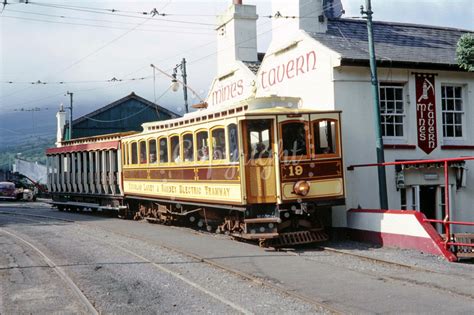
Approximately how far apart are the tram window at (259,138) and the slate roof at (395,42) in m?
3.01

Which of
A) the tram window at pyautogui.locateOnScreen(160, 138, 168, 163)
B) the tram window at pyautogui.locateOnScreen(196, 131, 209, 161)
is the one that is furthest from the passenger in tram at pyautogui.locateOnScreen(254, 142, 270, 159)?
the tram window at pyautogui.locateOnScreen(160, 138, 168, 163)

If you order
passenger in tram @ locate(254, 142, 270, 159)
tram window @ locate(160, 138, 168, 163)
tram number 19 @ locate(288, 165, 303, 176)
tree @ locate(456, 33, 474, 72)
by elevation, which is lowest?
tram number 19 @ locate(288, 165, 303, 176)

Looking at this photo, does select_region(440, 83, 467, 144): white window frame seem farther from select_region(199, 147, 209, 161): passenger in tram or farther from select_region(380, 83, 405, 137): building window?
select_region(199, 147, 209, 161): passenger in tram

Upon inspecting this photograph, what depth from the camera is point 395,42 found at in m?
16.4

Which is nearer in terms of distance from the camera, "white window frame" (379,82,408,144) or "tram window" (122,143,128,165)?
"white window frame" (379,82,408,144)

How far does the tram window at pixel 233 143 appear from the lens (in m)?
12.2

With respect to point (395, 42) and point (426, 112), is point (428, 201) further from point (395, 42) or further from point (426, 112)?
point (395, 42)

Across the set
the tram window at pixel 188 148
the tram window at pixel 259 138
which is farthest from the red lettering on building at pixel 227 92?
the tram window at pixel 259 138

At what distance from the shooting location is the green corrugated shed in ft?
143

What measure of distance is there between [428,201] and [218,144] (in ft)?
21.0

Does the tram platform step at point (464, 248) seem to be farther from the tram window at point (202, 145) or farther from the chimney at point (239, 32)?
the chimney at point (239, 32)

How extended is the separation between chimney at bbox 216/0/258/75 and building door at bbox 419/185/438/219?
27.3 ft

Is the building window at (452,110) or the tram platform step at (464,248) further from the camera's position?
the building window at (452,110)

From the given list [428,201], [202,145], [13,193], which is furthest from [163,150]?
[13,193]
